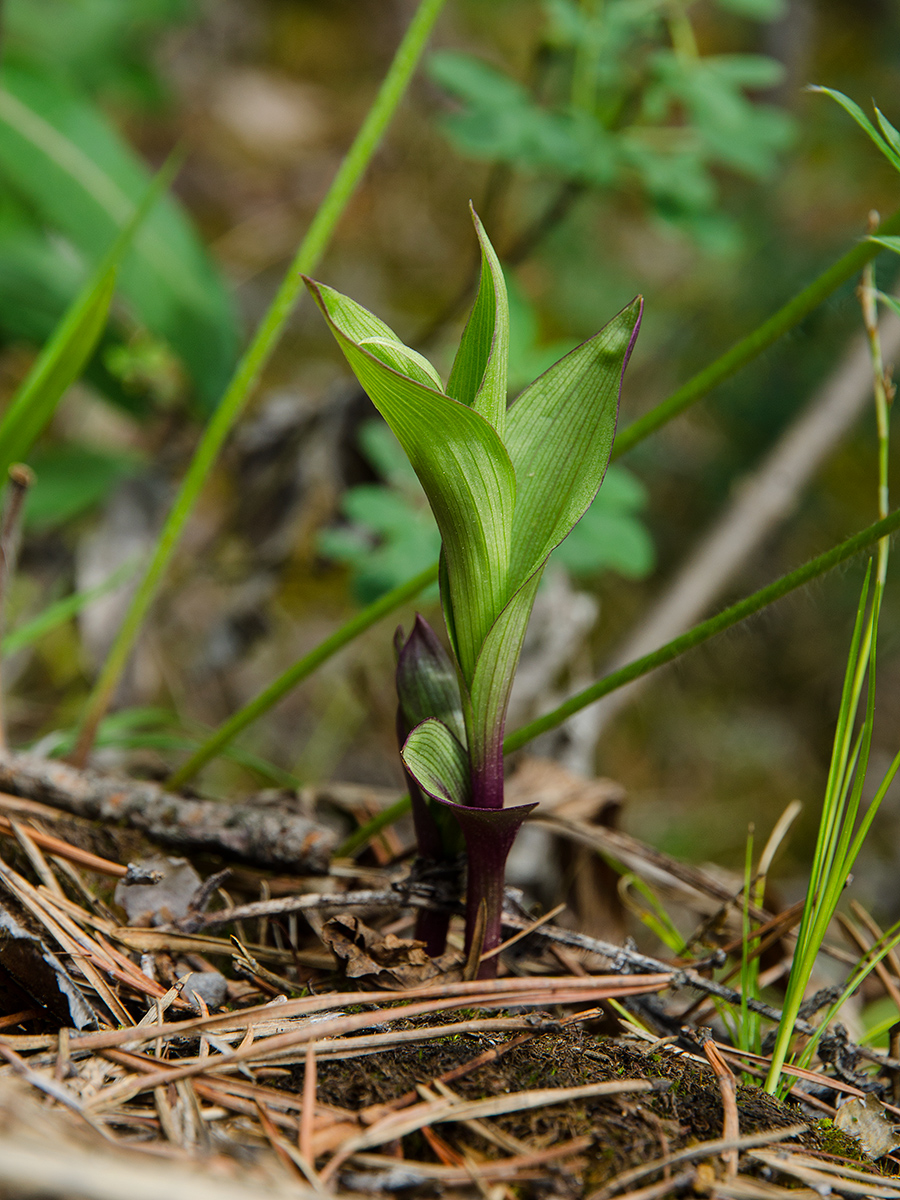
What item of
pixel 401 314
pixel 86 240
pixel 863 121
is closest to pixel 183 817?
pixel 863 121

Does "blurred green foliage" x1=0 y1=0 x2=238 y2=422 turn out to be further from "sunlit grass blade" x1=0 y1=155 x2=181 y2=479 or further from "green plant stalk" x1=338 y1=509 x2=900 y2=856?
"green plant stalk" x1=338 y1=509 x2=900 y2=856

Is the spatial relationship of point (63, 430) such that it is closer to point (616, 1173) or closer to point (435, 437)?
point (435, 437)

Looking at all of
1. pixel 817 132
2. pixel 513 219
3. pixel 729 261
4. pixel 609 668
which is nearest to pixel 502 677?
pixel 609 668

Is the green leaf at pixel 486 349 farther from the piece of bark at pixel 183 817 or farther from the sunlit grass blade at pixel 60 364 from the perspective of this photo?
the sunlit grass blade at pixel 60 364

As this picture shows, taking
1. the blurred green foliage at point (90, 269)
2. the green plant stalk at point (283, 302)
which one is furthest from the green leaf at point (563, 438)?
the blurred green foliage at point (90, 269)

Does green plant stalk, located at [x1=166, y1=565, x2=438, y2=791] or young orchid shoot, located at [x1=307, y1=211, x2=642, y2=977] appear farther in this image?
green plant stalk, located at [x1=166, y1=565, x2=438, y2=791]

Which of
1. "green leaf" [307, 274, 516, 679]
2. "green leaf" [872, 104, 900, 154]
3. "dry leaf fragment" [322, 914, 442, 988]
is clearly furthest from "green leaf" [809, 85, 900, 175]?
"dry leaf fragment" [322, 914, 442, 988]
